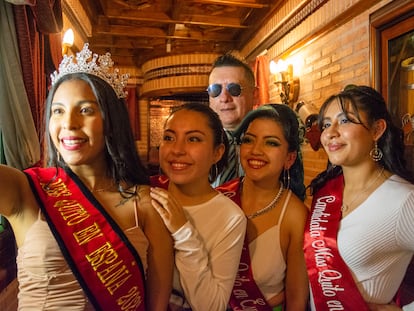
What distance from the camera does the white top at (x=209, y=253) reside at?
3.52ft

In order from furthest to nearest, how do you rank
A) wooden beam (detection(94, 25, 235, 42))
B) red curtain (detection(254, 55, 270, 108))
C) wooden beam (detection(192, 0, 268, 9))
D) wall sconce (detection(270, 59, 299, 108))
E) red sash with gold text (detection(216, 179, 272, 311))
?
wooden beam (detection(94, 25, 235, 42))
red curtain (detection(254, 55, 270, 108))
wall sconce (detection(270, 59, 299, 108))
wooden beam (detection(192, 0, 268, 9))
red sash with gold text (detection(216, 179, 272, 311))

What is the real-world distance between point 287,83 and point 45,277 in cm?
361

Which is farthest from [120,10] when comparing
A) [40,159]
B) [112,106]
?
[112,106]

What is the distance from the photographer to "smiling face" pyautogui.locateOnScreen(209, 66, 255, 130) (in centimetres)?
205

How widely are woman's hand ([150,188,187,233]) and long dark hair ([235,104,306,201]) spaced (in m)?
0.57

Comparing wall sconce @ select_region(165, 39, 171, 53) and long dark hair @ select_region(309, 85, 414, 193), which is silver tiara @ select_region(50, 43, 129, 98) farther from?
wall sconce @ select_region(165, 39, 171, 53)

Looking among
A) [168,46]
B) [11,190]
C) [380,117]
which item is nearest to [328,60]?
[380,117]

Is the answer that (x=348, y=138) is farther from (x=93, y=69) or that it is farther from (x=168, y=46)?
(x=168, y=46)

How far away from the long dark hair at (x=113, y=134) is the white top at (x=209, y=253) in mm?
262

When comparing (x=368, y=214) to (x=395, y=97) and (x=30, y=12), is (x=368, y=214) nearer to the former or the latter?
(x=395, y=97)

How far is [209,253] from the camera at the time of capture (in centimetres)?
116

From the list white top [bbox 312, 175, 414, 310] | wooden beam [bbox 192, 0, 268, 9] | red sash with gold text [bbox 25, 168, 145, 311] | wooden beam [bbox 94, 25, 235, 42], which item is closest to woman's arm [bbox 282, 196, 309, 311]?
white top [bbox 312, 175, 414, 310]

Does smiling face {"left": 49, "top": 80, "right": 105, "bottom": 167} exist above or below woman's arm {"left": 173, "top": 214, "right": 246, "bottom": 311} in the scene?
above

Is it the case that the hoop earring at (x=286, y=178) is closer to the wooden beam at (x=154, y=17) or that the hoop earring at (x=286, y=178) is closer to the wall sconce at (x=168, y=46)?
the wooden beam at (x=154, y=17)
